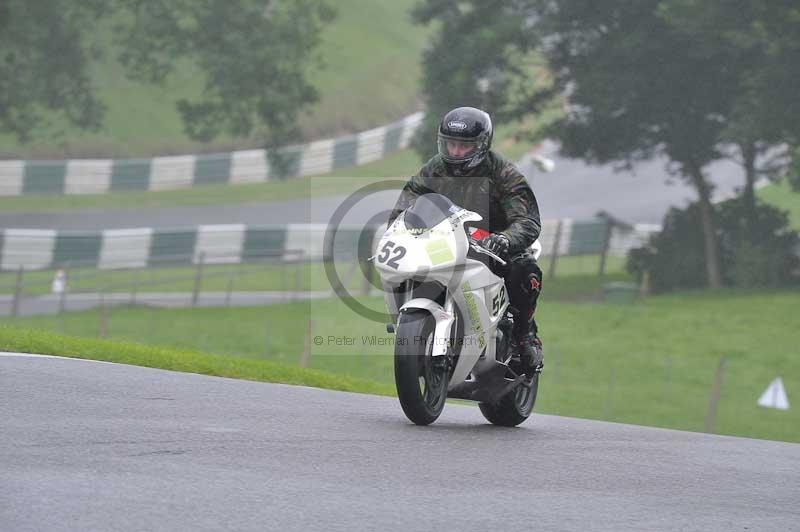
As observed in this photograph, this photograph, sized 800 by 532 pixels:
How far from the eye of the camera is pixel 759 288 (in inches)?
1375

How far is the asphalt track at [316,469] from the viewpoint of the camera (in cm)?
588

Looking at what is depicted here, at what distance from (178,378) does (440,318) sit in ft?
8.11

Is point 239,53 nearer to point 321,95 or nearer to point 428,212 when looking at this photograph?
point 321,95

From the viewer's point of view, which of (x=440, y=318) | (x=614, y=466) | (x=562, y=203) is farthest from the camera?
(x=562, y=203)

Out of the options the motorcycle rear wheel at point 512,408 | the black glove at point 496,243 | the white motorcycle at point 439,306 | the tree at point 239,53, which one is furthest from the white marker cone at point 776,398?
the tree at point 239,53

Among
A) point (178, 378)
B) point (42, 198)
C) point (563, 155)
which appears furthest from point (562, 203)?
point (178, 378)

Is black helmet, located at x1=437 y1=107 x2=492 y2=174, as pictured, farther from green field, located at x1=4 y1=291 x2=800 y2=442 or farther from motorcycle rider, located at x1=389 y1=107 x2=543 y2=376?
green field, located at x1=4 y1=291 x2=800 y2=442

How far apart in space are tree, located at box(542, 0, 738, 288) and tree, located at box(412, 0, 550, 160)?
Answer: 770 mm

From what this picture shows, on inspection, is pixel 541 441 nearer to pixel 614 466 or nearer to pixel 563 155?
pixel 614 466

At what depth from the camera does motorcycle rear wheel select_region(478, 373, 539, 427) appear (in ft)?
33.1

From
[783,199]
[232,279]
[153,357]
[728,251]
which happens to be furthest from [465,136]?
[783,199]

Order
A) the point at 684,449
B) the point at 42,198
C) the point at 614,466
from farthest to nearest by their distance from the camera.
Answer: the point at 42,198, the point at 684,449, the point at 614,466

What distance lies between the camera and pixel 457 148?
360 inches

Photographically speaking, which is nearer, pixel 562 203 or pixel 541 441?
pixel 541 441
